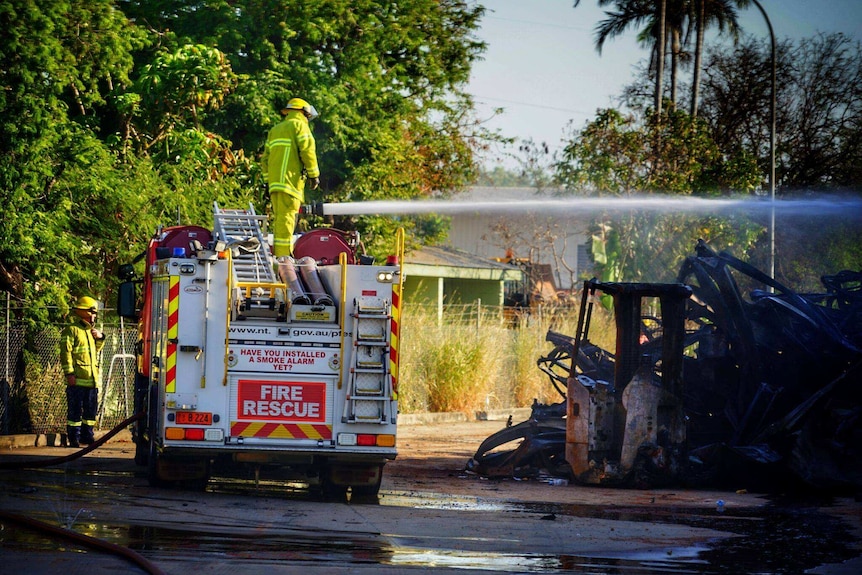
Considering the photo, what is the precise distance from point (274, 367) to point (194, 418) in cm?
82

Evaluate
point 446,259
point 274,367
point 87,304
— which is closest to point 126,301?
point 274,367

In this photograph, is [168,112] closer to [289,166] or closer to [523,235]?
[289,166]

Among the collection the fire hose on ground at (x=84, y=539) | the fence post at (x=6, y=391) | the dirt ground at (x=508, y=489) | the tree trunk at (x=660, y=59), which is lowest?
the dirt ground at (x=508, y=489)

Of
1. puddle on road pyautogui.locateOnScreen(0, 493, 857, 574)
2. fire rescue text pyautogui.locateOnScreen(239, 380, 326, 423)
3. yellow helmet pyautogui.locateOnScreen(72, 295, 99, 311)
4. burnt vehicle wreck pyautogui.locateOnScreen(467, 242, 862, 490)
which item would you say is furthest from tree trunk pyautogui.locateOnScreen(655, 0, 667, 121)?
puddle on road pyautogui.locateOnScreen(0, 493, 857, 574)

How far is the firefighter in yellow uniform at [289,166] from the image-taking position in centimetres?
1220

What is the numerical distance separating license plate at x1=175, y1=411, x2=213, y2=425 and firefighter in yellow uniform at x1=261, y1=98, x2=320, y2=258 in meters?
2.34

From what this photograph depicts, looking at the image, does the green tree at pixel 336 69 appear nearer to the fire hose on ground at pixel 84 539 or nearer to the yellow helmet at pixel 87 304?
the yellow helmet at pixel 87 304

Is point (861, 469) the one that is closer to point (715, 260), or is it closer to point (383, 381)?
point (715, 260)

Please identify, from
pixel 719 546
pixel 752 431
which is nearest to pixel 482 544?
pixel 719 546

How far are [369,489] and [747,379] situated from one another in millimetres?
4644

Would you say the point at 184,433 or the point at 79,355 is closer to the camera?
the point at 184,433

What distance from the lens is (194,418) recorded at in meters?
10.6

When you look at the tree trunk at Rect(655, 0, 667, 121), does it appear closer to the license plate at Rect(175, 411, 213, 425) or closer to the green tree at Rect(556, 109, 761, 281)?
the green tree at Rect(556, 109, 761, 281)

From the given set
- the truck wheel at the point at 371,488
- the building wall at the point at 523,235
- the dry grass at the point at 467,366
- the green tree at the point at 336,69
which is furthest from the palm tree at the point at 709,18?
the truck wheel at the point at 371,488
